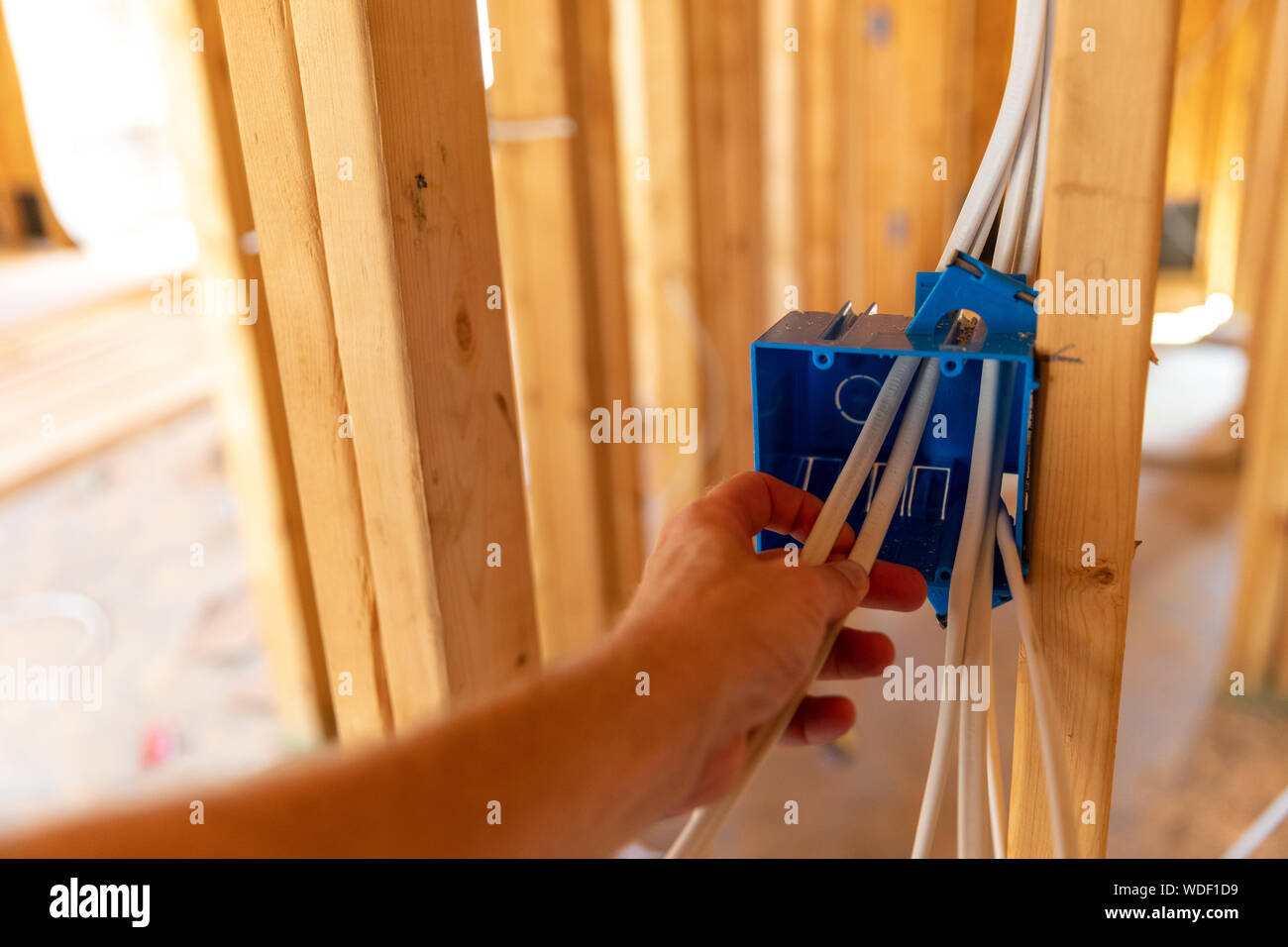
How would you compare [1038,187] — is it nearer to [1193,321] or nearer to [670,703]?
[670,703]

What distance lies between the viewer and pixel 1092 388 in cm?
57

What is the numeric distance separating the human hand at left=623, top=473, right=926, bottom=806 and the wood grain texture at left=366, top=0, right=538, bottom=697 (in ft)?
1.10

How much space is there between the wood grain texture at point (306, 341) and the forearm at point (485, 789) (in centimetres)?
48

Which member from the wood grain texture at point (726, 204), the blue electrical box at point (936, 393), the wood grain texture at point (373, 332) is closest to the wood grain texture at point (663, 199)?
the wood grain texture at point (726, 204)

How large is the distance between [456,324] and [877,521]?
1.48ft

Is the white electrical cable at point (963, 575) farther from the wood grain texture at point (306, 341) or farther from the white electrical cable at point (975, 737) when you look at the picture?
the wood grain texture at point (306, 341)

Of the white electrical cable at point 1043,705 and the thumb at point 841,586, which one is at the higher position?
the thumb at point 841,586

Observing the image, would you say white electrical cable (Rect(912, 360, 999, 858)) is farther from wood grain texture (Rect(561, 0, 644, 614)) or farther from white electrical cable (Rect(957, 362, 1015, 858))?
wood grain texture (Rect(561, 0, 644, 614))

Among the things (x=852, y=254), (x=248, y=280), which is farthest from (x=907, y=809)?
(x=852, y=254)

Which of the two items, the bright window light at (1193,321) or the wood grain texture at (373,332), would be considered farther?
the bright window light at (1193,321)

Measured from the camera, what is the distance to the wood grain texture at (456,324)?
0.78 m

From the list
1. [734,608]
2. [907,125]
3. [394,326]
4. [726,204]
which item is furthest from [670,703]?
[907,125]
